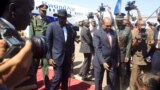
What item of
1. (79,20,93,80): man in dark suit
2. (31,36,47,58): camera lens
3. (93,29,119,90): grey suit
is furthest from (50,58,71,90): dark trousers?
(31,36,47,58): camera lens

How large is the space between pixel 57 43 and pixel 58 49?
0.11 metres

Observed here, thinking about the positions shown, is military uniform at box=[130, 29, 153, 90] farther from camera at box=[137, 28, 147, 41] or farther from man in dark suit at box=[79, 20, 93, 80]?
man in dark suit at box=[79, 20, 93, 80]

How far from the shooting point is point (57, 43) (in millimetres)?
6852

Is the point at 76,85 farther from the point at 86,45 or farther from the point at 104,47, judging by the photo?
the point at 104,47

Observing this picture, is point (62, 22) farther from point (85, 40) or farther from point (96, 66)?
point (85, 40)

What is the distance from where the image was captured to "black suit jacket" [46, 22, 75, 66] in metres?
6.79

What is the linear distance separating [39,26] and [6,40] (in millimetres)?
5823

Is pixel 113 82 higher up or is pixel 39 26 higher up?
pixel 39 26

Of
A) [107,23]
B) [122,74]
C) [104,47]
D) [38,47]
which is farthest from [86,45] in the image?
[38,47]

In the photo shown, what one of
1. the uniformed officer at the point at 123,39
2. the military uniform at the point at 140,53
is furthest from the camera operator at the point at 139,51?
the uniformed officer at the point at 123,39

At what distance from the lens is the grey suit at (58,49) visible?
6.79 metres

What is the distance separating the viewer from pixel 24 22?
223cm

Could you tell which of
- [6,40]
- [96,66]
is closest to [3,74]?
[6,40]

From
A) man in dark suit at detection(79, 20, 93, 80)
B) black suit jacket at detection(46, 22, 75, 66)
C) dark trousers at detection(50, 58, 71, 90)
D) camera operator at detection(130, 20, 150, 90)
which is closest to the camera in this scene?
black suit jacket at detection(46, 22, 75, 66)
